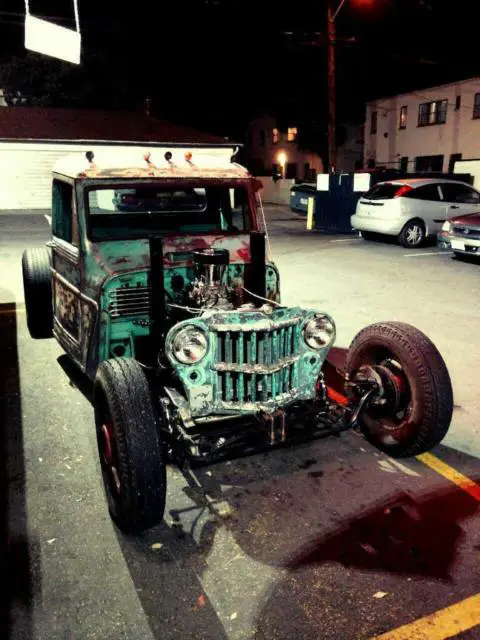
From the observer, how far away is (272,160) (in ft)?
165

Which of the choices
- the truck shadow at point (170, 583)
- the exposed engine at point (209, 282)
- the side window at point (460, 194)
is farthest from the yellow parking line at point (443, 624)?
the side window at point (460, 194)

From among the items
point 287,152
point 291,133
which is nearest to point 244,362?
point 291,133

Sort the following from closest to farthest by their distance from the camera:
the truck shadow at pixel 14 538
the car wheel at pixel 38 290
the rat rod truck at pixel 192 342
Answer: the truck shadow at pixel 14 538 < the rat rod truck at pixel 192 342 < the car wheel at pixel 38 290

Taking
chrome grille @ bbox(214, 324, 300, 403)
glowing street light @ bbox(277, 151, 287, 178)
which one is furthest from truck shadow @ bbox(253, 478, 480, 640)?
glowing street light @ bbox(277, 151, 287, 178)

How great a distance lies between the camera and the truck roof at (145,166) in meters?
4.33

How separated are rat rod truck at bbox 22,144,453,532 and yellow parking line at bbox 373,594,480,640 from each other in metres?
1.15

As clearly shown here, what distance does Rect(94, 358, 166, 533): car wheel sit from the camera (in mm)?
2947

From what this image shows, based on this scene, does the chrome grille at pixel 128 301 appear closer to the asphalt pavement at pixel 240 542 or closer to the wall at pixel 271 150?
the asphalt pavement at pixel 240 542

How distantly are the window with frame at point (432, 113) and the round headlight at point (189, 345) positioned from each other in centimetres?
3159

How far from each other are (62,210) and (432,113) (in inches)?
1230

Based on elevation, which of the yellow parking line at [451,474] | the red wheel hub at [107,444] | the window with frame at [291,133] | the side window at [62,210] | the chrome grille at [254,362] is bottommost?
the yellow parking line at [451,474]

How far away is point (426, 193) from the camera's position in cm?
1428

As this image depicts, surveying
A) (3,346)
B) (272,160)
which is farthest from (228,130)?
(3,346)

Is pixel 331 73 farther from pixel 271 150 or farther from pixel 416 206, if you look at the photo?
pixel 271 150
